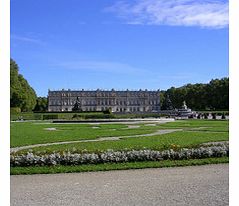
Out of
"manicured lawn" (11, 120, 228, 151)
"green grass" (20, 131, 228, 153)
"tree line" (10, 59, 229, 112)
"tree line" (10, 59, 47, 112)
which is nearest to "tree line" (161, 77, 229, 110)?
"tree line" (10, 59, 229, 112)

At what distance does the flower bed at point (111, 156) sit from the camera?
8.29 metres

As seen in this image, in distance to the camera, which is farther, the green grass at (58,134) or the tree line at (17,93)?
the tree line at (17,93)

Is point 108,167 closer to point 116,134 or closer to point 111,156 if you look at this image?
point 111,156

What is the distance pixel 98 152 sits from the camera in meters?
8.98

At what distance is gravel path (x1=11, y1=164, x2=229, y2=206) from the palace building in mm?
92911

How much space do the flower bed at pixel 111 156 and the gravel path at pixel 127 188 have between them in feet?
3.43

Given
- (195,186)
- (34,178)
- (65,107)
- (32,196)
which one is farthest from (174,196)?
(65,107)

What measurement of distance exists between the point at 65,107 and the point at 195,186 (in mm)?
95411

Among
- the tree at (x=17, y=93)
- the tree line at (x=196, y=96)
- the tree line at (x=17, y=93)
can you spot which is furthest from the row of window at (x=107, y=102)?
the tree at (x=17, y=93)

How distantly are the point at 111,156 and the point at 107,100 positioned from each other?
94132 mm

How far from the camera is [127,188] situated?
227 inches

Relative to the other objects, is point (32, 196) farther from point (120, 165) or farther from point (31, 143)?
point (31, 143)

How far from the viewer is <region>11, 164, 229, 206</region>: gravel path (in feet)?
15.8

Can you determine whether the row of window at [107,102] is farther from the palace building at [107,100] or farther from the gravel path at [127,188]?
the gravel path at [127,188]
